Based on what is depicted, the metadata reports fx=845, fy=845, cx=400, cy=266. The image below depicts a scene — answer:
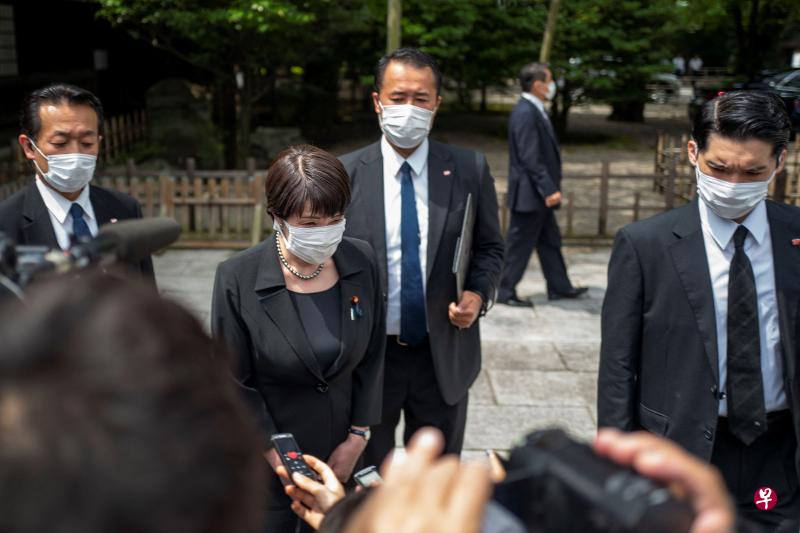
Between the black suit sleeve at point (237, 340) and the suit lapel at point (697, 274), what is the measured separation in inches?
56.0

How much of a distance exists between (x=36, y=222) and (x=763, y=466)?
2693 mm

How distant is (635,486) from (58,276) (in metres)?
0.70

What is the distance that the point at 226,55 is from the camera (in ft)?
44.1

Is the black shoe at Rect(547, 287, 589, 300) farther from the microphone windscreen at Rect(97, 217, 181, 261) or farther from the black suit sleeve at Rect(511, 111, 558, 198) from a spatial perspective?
the microphone windscreen at Rect(97, 217, 181, 261)

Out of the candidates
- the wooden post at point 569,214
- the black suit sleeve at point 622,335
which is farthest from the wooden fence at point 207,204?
the black suit sleeve at point 622,335

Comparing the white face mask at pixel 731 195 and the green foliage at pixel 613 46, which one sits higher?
the green foliage at pixel 613 46

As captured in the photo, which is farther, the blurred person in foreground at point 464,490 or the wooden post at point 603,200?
the wooden post at point 603,200

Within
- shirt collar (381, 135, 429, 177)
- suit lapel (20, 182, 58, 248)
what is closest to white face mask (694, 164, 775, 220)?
shirt collar (381, 135, 429, 177)

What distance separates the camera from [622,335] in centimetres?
→ 281

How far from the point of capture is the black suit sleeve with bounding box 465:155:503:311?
12.4ft

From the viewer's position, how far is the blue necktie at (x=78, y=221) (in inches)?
129

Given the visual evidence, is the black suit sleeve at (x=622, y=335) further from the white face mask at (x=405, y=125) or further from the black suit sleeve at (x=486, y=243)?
the white face mask at (x=405, y=125)

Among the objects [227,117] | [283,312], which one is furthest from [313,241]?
[227,117]

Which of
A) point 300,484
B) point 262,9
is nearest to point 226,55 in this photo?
point 262,9
